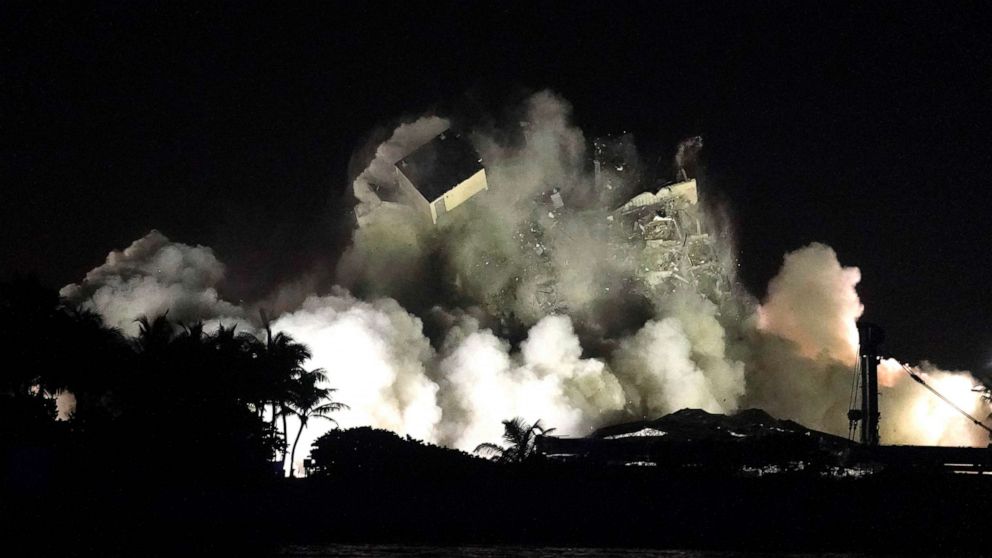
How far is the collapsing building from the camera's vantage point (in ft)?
Answer: 376

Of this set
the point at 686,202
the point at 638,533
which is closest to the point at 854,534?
the point at 638,533

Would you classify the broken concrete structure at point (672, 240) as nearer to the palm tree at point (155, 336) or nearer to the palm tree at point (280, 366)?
the palm tree at point (280, 366)

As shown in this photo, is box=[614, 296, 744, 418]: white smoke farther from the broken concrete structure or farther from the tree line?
the tree line

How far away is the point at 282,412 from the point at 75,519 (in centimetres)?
2009

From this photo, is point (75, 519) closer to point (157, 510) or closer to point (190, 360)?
point (157, 510)

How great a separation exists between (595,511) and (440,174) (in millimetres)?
61535

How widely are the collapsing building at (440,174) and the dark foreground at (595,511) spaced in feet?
188

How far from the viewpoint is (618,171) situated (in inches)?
5034

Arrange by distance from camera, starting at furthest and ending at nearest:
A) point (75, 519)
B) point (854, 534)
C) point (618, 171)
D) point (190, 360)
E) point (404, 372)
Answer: point (618, 171) → point (404, 372) → point (190, 360) → point (854, 534) → point (75, 519)

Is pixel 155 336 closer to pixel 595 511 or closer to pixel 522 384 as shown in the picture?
pixel 595 511

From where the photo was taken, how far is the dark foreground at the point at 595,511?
57.6 metres

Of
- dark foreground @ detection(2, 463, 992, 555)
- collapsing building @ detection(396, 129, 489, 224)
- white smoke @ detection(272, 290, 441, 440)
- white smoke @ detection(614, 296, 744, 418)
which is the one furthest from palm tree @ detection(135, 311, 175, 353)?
white smoke @ detection(614, 296, 744, 418)

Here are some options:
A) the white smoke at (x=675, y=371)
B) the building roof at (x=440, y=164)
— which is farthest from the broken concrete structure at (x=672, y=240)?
the building roof at (x=440, y=164)

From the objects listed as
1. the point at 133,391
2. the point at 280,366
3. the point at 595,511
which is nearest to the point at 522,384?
the point at 280,366
